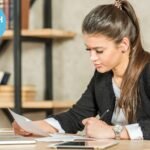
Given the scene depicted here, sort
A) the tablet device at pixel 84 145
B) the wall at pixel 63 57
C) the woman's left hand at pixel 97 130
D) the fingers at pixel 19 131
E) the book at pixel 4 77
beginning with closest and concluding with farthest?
the tablet device at pixel 84 145 → the woman's left hand at pixel 97 130 → the fingers at pixel 19 131 → the book at pixel 4 77 → the wall at pixel 63 57

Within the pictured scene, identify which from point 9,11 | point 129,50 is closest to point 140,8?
point 9,11

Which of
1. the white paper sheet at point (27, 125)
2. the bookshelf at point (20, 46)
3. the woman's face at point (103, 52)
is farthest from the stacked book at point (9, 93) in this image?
the white paper sheet at point (27, 125)

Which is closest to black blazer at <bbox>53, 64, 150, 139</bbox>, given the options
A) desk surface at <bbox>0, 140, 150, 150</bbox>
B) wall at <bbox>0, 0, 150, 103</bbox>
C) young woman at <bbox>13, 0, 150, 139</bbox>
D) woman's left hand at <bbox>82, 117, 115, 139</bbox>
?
young woman at <bbox>13, 0, 150, 139</bbox>

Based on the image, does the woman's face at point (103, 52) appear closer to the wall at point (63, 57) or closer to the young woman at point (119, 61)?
the young woman at point (119, 61)

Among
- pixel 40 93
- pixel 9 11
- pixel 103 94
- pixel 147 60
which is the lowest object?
pixel 40 93

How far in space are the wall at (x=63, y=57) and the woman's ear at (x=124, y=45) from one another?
1073mm

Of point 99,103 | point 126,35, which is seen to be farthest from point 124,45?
point 99,103

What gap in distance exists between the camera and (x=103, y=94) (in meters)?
1.85

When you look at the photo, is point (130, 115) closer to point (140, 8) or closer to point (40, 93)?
point (140, 8)

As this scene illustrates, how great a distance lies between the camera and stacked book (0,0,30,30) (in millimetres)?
2662

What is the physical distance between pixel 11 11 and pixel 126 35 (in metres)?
1.11

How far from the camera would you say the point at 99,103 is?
6.15ft

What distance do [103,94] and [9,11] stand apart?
3.46ft

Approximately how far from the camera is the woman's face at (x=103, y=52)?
1673mm
